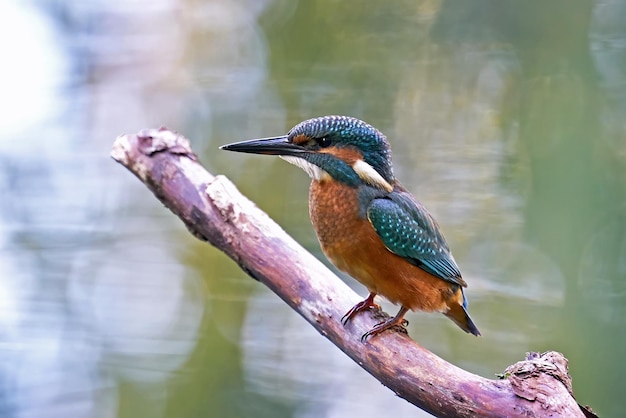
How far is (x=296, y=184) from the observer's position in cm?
371

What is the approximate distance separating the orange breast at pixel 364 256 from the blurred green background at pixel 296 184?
1213 millimetres

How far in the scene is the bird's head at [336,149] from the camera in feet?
7.11

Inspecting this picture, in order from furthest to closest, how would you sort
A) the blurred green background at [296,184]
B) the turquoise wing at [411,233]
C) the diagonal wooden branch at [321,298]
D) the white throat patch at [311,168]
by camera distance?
the blurred green background at [296,184] < the white throat patch at [311,168] < the turquoise wing at [411,233] < the diagonal wooden branch at [321,298]

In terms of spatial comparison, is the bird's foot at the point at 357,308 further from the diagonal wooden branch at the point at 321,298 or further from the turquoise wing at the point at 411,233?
the turquoise wing at the point at 411,233

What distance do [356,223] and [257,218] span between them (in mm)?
329

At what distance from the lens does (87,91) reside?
406cm

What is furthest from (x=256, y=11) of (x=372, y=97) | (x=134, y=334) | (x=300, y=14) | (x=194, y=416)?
(x=194, y=416)

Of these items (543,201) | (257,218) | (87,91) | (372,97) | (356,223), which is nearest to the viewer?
(356,223)

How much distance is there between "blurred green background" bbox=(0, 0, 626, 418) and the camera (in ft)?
10.4

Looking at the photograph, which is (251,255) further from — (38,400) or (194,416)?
(38,400)

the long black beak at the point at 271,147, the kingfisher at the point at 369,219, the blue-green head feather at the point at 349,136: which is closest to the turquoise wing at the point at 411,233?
the kingfisher at the point at 369,219

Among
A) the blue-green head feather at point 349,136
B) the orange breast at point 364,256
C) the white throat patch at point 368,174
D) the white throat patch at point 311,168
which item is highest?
the blue-green head feather at point 349,136

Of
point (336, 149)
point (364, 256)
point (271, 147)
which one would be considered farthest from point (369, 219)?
point (271, 147)

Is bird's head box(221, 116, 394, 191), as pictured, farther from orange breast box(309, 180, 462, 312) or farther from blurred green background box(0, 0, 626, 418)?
blurred green background box(0, 0, 626, 418)
